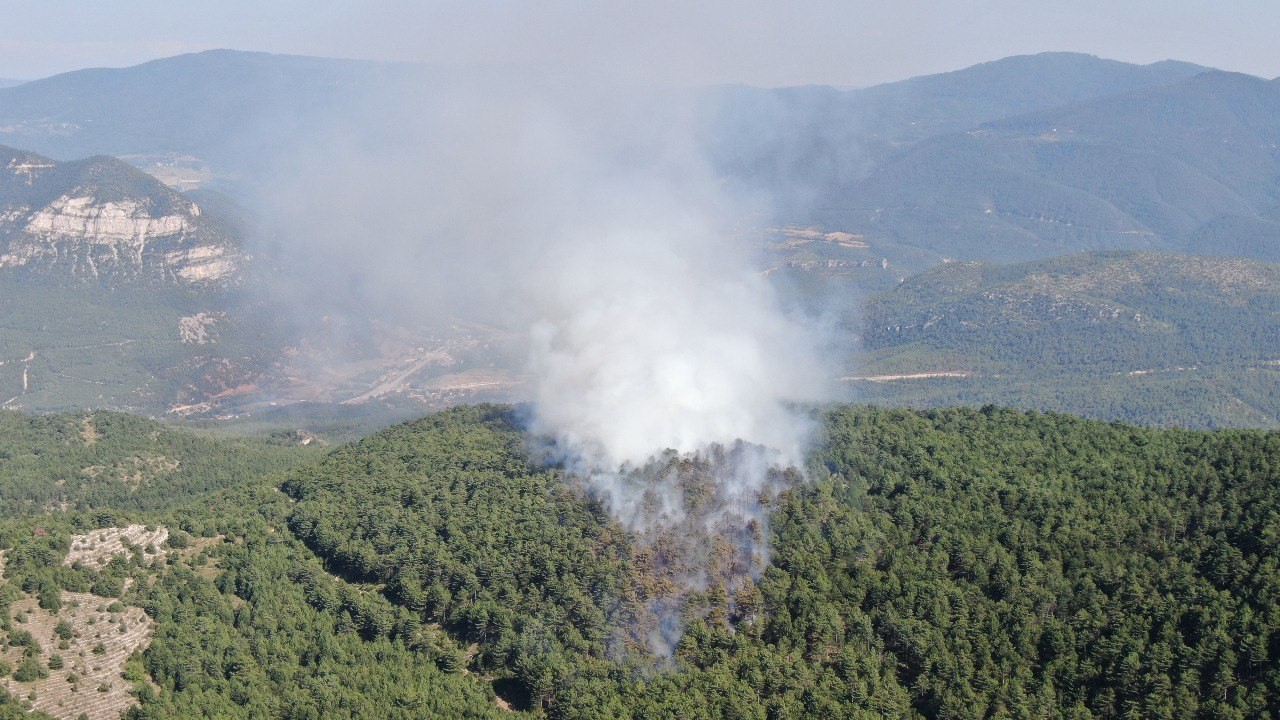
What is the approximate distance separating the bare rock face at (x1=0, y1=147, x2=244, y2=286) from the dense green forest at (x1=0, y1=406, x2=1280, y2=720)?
12300 centimetres

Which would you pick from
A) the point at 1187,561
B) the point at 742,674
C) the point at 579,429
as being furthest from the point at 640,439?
the point at 1187,561

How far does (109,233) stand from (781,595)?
15997cm

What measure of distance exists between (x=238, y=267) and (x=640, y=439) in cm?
13746

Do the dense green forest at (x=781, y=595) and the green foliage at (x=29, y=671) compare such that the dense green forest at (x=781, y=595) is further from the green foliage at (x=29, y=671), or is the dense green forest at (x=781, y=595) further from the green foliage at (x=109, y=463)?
the green foliage at (x=109, y=463)

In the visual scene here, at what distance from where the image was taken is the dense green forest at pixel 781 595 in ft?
157

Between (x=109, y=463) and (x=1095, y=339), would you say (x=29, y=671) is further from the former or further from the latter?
(x=1095, y=339)

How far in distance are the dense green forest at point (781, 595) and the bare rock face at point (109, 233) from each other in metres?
123

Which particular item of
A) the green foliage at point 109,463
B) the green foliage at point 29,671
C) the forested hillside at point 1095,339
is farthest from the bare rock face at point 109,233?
the green foliage at point 29,671

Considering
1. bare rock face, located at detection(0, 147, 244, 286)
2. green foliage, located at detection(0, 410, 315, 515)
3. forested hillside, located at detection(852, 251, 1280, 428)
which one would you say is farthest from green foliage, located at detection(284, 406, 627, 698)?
bare rock face, located at detection(0, 147, 244, 286)

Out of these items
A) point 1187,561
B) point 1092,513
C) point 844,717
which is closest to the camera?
point 844,717

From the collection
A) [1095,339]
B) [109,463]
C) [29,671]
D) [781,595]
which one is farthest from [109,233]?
[781,595]

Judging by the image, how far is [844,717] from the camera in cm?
4716

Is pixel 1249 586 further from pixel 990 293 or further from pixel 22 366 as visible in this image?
pixel 22 366

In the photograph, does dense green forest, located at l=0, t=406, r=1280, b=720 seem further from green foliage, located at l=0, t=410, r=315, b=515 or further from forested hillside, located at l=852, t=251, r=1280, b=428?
forested hillside, located at l=852, t=251, r=1280, b=428
